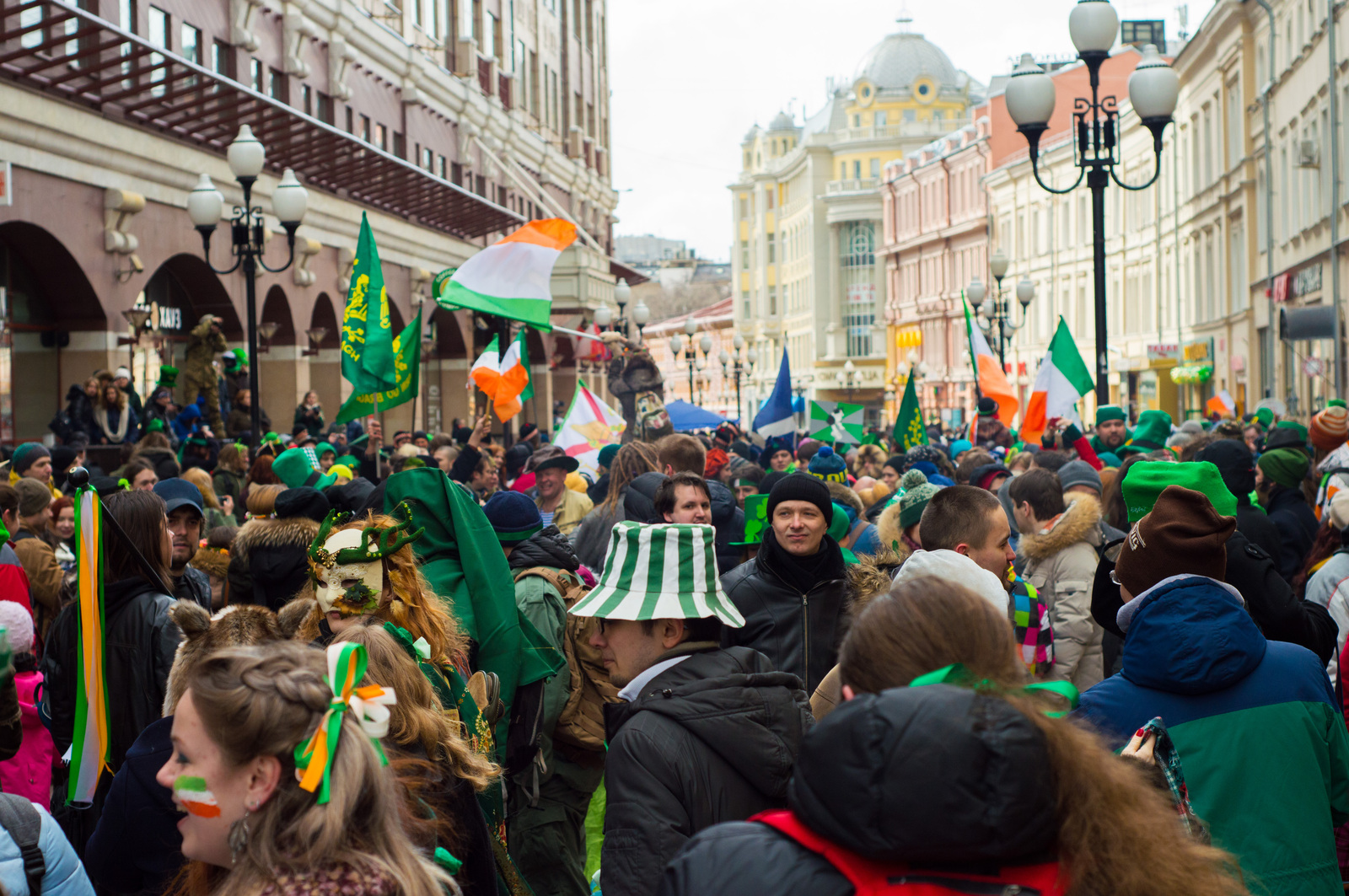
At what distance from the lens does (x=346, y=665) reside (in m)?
2.74

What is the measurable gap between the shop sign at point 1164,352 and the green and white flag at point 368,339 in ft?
135

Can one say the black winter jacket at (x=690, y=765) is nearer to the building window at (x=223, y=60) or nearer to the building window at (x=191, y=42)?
the building window at (x=191, y=42)

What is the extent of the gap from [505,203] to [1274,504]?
37719 millimetres

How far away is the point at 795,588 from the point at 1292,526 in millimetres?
3789

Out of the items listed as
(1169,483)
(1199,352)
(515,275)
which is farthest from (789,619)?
(1199,352)

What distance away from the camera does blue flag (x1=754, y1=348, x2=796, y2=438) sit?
17.2m

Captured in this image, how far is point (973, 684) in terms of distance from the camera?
232cm

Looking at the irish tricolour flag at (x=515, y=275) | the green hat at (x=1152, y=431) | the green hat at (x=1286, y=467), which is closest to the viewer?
the green hat at (x=1286, y=467)

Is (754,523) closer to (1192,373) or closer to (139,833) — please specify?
(139,833)

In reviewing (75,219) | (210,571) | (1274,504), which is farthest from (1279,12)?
(210,571)

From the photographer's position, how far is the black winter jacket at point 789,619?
213 inches

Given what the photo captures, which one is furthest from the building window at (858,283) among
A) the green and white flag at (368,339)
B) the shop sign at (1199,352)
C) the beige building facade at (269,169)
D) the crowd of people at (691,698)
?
the crowd of people at (691,698)

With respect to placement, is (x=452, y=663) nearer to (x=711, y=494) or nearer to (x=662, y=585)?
(x=662, y=585)

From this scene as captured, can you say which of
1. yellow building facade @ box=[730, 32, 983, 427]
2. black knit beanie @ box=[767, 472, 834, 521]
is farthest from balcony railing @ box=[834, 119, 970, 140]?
black knit beanie @ box=[767, 472, 834, 521]
